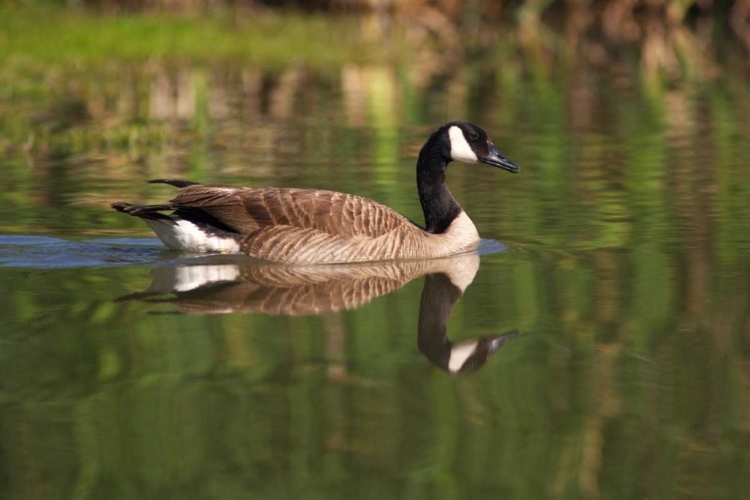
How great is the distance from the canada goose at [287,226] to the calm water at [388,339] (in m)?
0.23

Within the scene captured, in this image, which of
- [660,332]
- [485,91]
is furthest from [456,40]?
[660,332]

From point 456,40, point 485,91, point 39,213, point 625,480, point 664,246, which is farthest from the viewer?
point 456,40

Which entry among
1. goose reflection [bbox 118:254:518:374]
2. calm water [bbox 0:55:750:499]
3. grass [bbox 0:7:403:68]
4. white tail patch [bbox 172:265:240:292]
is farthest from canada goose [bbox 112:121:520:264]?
grass [bbox 0:7:403:68]

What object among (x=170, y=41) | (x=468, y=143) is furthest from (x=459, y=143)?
(x=170, y=41)

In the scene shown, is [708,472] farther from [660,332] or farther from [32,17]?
[32,17]

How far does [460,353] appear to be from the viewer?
7395 millimetres

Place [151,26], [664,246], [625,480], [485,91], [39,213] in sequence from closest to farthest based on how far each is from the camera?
[625,480], [664,246], [39,213], [485,91], [151,26]

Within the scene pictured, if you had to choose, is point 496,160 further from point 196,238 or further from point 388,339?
point 388,339

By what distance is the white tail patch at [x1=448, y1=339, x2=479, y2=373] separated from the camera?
716 cm

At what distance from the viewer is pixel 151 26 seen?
2841cm

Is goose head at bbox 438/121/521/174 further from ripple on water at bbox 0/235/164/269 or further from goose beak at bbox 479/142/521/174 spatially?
ripple on water at bbox 0/235/164/269

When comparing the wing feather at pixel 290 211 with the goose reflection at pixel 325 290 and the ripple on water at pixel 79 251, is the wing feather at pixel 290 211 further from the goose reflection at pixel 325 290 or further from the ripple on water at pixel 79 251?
the ripple on water at pixel 79 251

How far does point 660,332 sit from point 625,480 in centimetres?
245

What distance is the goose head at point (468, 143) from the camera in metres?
11.2
